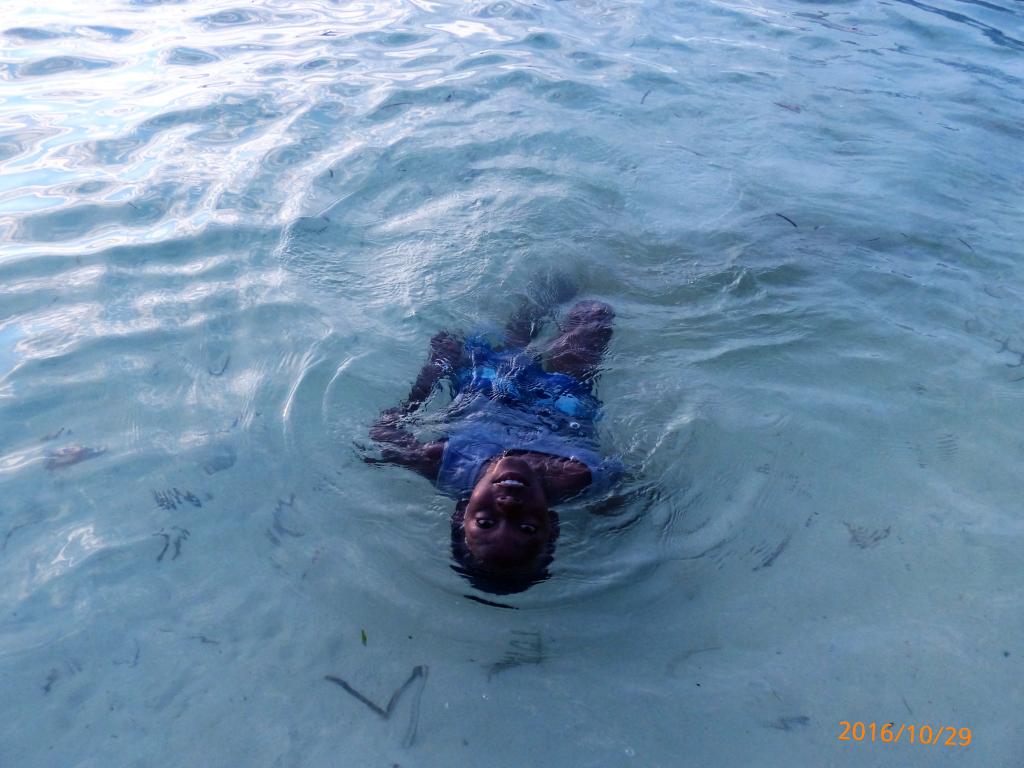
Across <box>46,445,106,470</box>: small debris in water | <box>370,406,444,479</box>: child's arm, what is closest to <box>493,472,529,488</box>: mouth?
<box>370,406,444,479</box>: child's arm

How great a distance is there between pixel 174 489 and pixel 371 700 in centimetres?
158

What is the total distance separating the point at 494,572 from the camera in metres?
3.33

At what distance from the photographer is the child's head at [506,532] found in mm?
3256

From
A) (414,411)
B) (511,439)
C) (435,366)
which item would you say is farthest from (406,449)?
(435,366)

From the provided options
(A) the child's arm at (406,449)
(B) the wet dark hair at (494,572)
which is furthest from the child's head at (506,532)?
(A) the child's arm at (406,449)

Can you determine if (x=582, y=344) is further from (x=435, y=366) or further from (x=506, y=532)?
(x=506, y=532)

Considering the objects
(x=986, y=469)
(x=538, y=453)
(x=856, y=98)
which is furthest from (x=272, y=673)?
(x=856, y=98)

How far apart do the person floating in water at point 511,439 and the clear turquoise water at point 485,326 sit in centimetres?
15

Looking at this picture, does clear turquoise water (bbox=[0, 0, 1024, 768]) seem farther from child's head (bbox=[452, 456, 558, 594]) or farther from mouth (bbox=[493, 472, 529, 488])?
mouth (bbox=[493, 472, 529, 488])

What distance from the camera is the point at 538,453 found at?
4059 millimetres

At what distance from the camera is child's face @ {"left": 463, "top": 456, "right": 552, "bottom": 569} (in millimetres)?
3252

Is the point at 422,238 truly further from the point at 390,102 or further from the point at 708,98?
the point at 708,98
